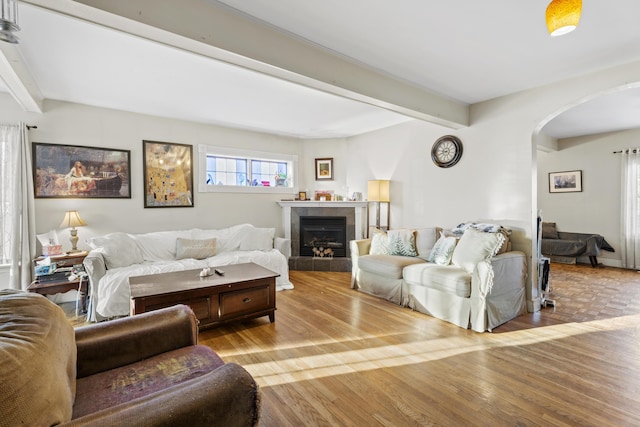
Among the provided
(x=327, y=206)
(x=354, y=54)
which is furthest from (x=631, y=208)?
(x=354, y=54)

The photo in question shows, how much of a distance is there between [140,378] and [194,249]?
285cm

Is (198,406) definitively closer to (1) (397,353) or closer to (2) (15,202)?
(1) (397,353)

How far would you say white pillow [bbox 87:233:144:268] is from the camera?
3400mm

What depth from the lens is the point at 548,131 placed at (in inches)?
225

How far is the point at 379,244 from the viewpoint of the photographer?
168 inches

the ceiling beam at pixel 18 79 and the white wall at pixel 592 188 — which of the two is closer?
the ceiling beam at pixel 18 79

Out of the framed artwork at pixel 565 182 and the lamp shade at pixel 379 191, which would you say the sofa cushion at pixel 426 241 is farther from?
the framed artwork at pixel 565 182

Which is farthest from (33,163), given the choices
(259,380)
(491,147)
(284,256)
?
(491,147)

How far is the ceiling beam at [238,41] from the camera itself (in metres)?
1.62

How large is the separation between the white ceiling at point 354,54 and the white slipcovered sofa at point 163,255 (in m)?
1.76

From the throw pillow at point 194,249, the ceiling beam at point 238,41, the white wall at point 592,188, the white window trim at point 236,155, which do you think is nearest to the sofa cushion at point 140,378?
the ceiling beam at point 238,41

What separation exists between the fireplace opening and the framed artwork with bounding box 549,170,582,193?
4.82 m

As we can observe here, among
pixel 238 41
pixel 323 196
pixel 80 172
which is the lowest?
pixel 323 196

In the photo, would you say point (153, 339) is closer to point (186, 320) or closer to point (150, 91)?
point (186, 320)
